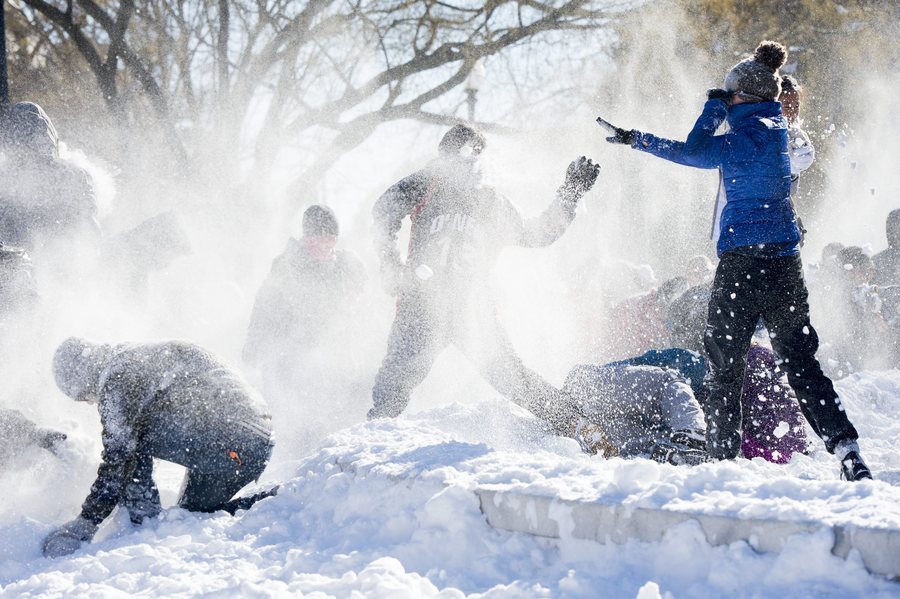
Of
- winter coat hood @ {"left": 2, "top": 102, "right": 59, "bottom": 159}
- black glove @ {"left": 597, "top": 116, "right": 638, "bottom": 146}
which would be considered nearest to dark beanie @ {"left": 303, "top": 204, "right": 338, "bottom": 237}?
winter coat hood @ {"left": 2, "top": 102, "right": 59, "bottom": 159}

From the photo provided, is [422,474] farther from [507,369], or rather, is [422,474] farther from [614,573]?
[507,369]

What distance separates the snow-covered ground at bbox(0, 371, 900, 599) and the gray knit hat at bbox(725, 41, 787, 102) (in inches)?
61.7

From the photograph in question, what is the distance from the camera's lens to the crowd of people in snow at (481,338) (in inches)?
134

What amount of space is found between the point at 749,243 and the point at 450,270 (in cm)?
184

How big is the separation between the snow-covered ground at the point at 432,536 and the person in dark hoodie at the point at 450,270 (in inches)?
31.6

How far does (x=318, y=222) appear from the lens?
633 centimetres

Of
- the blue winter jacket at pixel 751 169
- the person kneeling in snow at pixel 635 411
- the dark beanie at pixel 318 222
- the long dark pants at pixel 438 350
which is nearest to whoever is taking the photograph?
the blue winter jacket at pixel 751 169

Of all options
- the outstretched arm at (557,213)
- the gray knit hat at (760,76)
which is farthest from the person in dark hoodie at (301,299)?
the gray knit hat at (760,76)

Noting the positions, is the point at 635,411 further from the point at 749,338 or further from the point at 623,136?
the point at 623,136

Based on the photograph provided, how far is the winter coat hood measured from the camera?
19.0 feet

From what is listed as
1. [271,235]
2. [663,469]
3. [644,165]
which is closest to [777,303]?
[663,469]

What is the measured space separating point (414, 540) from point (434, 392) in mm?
4342

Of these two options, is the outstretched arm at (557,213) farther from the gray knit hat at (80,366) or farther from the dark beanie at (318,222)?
the gray knit hat at (80,366)

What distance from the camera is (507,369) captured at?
15.5 feet
